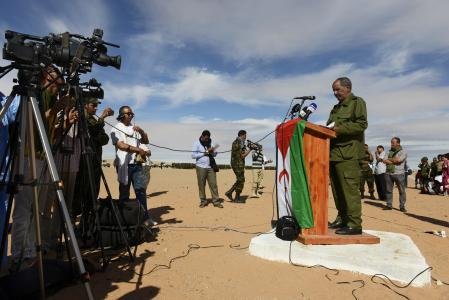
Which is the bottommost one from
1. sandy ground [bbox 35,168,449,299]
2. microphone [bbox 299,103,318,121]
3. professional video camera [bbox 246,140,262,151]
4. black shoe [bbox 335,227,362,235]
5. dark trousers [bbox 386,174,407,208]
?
sandy ground [bbox 35,168,449,299]

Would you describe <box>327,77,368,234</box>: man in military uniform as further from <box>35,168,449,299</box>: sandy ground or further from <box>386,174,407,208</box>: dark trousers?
<box>386,174,407,208</box>: dark trousers

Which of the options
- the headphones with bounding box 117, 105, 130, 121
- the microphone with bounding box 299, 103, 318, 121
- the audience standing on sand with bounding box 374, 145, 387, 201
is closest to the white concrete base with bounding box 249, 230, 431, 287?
the microphone with bounding box 299, 103, 318, 121

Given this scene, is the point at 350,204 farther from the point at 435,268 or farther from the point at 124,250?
the point at 124,250

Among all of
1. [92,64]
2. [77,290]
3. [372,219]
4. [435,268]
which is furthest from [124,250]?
[372,219]

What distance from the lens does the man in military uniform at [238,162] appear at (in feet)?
38.0

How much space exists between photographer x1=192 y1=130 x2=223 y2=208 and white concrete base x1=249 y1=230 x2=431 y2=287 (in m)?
5.12

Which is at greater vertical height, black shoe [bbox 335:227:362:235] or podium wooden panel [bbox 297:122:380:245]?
podium wooden panel [bbox 297:122:380:245]

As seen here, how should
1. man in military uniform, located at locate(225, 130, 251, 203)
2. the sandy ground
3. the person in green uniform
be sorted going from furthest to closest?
the person in green uniform, man in military uniform, located at locate(225, 130, 251, 203), the sandy ground

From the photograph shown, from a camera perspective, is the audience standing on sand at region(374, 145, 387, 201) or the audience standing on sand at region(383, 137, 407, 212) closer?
the audience standing on sand at region(383, 137, 407, 212)

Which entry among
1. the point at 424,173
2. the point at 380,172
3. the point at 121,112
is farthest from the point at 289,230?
the point at 424,173

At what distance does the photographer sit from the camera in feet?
33.0

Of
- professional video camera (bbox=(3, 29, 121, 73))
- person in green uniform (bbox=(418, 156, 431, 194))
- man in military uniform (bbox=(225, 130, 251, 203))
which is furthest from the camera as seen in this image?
person in green uniform (bbox=(418, 156, 431, 194))

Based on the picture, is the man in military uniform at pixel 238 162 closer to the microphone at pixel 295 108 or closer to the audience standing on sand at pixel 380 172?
the audience standing on sand at pixel 380 172

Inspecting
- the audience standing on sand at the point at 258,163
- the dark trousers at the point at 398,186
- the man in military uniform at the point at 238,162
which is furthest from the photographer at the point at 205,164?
the dark trousers at the point at 398,186
